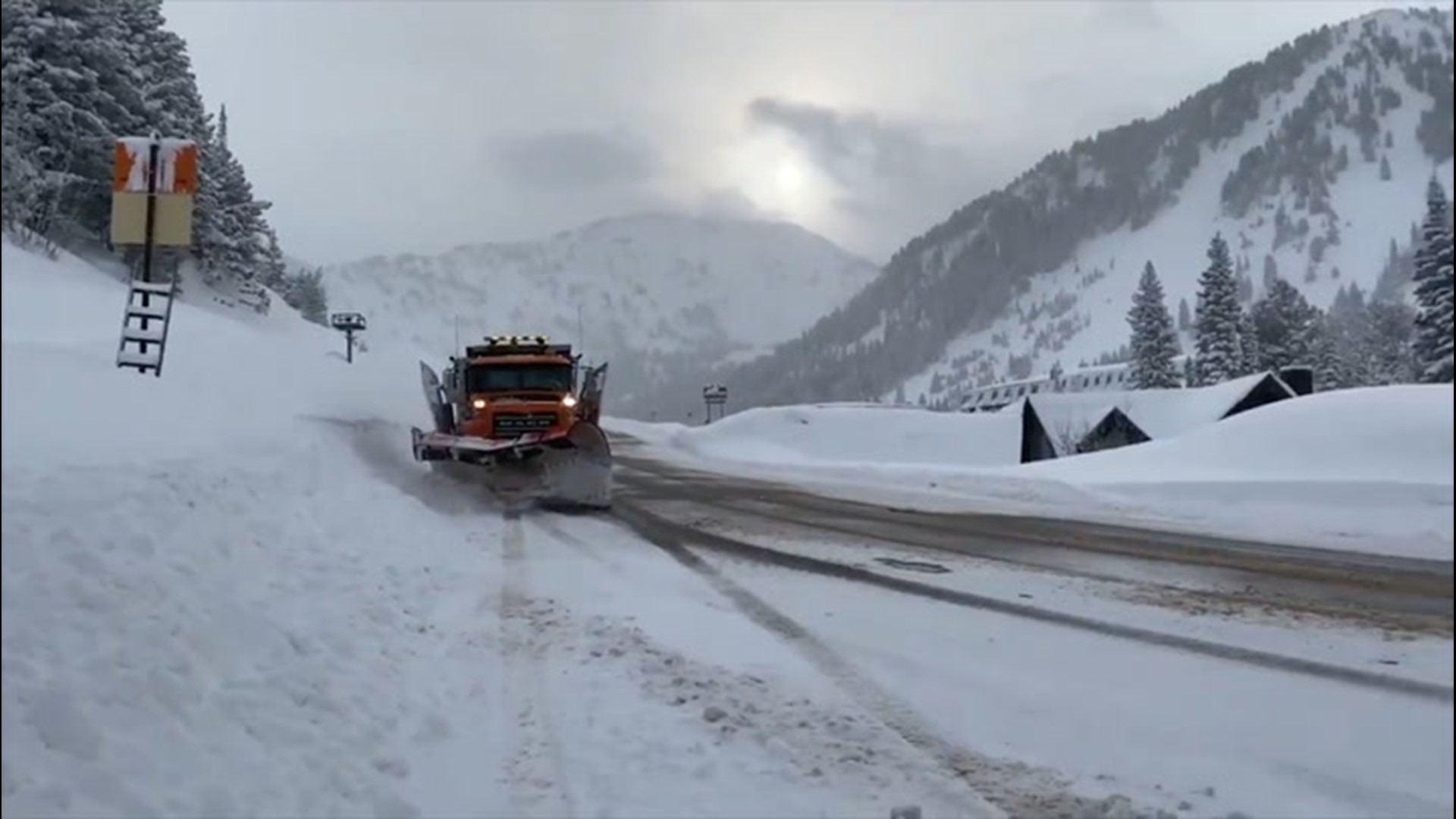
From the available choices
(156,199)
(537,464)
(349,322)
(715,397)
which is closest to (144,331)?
(156,199)

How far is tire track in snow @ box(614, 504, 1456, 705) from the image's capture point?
182 cm

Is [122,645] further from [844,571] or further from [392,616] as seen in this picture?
[844,571]

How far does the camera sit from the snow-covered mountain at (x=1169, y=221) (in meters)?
1.88

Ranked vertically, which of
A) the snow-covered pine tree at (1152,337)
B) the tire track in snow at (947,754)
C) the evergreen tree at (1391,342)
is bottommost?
the tire track in snow at (947,754)

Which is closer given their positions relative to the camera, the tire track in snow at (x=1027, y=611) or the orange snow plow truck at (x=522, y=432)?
the tire track in snow at (x=1027, y=611)

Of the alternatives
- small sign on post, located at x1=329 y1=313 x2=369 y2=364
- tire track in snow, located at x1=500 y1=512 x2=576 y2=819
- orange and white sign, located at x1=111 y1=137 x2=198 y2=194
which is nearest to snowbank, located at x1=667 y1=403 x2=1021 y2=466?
tire track in snow, located at x1=500 y1=512 x2=576 y2=819

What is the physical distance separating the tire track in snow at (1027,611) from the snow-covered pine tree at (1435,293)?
1.39ft

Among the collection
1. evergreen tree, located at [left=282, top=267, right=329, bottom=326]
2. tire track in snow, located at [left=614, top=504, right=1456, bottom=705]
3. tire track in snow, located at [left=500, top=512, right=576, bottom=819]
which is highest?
evergreen tree, located at [left=282, top=267, right=329, bottom=326]

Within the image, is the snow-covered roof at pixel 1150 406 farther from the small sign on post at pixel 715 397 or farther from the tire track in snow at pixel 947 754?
the small sign on post at pixel 715 397

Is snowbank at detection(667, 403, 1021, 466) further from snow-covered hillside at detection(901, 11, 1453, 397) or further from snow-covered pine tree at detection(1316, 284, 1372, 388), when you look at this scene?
snow-covered pine tree at detection(1316, 284, 1372, 388)

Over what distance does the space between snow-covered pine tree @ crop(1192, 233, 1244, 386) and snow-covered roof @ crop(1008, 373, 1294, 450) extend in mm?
151

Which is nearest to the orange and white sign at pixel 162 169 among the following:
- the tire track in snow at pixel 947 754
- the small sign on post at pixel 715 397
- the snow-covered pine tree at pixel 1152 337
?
the tire track in snow at pixel 947 754

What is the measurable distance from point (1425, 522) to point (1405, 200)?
0.66 metres

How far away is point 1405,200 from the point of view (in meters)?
1.78
